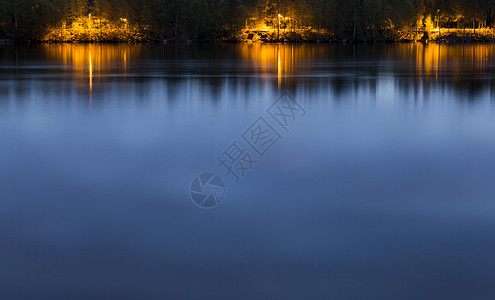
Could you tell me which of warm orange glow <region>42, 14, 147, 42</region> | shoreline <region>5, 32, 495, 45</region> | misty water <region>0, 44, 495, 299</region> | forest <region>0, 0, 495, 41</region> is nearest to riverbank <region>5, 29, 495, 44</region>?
shoreline <region>5, 32, 495, 45</region>

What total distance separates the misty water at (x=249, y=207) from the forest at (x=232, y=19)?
91793 millimetres

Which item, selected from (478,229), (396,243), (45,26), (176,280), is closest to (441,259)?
(396,243)

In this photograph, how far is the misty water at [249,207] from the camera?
5691 millimetres

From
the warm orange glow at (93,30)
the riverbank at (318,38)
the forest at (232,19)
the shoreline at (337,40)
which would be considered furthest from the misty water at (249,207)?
the forest at (232,19)

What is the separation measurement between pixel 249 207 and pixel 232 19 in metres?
103

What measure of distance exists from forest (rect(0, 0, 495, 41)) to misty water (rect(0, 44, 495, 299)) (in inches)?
3614

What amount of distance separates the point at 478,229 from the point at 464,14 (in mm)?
114959

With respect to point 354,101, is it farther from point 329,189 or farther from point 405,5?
point 405,5

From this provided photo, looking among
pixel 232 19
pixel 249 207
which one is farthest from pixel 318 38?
pixel 249 207

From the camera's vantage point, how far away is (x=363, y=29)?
107188 mm

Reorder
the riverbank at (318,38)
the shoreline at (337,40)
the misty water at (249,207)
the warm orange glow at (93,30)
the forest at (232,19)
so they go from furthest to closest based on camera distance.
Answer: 1. the forest at (232,19)
2. the riverbank at (318,38)
3. the shoreline at (337,40)
4. the warm orange glow at (93,30)
5. the misty water at (249,207)

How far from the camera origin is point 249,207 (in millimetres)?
7824

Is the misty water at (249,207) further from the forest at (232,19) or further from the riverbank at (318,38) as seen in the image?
the forest at (232,19)

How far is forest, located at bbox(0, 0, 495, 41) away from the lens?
347 ft
